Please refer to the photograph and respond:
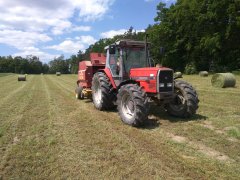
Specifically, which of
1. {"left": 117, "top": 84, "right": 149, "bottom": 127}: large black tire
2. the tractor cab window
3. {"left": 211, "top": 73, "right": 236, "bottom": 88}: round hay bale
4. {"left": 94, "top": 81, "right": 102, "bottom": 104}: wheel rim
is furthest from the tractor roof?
{"left": 211, "top": 73, "right": 236, "bottom": 88}: round hay bale

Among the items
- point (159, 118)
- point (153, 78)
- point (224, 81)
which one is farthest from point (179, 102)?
point (224, 81)

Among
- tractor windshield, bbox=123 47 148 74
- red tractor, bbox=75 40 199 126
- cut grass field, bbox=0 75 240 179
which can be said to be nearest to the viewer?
cut grass field, bbox=0 75 240 179

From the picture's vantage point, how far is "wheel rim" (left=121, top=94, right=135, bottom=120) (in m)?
7.72

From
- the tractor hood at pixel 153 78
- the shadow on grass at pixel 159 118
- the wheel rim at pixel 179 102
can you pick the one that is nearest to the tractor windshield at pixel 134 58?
the tractor hood at pixel 153 78

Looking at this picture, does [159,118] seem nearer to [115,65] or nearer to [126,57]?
[126,57]

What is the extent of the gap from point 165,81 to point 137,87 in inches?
30.6

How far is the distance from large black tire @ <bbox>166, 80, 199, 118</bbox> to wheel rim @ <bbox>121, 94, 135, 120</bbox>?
132 centimetres

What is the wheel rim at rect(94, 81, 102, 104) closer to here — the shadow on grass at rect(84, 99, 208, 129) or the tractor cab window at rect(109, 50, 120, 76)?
the tractor cab window at rect(109, 50, 120, 76)

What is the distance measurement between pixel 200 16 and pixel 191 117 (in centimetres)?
3236

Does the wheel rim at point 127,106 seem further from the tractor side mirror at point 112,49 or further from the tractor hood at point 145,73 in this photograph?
the tractor side mirror at point 112,49

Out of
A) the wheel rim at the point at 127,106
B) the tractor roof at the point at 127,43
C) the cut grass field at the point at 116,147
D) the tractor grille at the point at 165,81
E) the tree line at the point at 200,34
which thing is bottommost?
the cut grass field at the point at 116,147

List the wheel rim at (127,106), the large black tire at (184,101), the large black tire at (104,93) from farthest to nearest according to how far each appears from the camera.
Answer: the large black tire at (104,93) → the large black tire at (184,101) → the wheel rim at (127,106)

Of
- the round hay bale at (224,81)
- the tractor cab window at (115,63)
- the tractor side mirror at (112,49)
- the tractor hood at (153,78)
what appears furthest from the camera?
the round hay bale at (224,81)

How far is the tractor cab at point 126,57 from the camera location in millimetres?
8727
